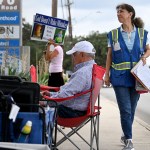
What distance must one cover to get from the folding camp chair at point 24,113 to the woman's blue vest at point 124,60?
219 centimetres

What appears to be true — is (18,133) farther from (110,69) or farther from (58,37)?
(58,37)

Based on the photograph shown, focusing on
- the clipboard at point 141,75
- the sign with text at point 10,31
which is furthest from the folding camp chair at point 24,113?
the sign with text at point 10,31

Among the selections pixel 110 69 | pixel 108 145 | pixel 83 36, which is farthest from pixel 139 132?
pixel 83 36

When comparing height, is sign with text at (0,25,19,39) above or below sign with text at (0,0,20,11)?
below

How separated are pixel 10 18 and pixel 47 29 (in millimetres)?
2491

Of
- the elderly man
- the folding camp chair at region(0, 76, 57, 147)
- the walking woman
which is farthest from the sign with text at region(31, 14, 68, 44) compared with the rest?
the folding camp chair at region(0, 76, 57, 147)

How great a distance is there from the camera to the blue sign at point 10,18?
14.4m

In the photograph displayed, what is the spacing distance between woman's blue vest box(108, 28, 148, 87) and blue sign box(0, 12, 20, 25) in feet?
24.5

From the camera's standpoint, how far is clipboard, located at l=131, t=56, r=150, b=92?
700cm

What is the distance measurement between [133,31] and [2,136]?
A: 10.0 ft

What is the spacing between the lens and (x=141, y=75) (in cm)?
705

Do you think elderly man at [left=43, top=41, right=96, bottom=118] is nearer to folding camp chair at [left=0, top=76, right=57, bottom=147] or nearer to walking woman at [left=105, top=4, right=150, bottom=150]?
walking woman at [left=105, top=4, right=150, bottom=150]

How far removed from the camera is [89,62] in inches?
257

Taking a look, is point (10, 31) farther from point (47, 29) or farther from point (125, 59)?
point (125, 59)
